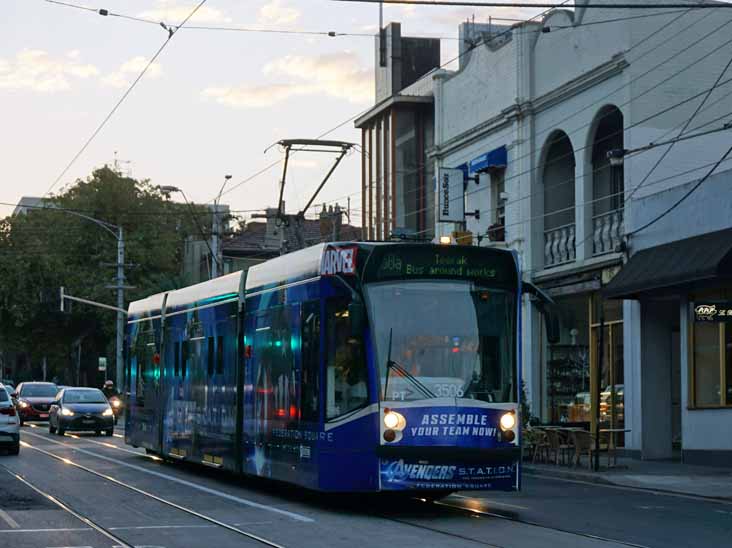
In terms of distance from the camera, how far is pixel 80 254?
244ft

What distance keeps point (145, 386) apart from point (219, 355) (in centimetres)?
600

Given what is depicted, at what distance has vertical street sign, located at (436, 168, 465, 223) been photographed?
3781cm

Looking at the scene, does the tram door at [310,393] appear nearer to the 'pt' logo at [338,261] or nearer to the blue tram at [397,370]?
the blue tram at [397,370]

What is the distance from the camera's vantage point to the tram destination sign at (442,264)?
15.8 metres

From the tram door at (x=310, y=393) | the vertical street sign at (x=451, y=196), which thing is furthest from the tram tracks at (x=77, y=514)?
the vertical street sign at (x=451, y=196)

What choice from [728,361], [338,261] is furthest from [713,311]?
[338,261]

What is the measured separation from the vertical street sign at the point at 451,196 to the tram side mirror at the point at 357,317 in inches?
878

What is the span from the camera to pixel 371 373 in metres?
15.4

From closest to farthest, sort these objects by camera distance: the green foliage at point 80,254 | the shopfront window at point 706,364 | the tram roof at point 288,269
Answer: the tram roof at point 288,269 → the shopfront window at point 706,364 → the green foliage at point 80,254

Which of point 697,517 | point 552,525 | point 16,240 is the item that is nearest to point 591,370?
point 697,517

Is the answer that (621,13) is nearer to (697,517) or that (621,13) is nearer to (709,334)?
(709,334)

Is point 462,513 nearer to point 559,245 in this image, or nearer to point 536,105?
point 559,245

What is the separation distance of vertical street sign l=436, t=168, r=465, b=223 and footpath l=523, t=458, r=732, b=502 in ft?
35.5

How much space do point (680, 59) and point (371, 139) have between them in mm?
20182
